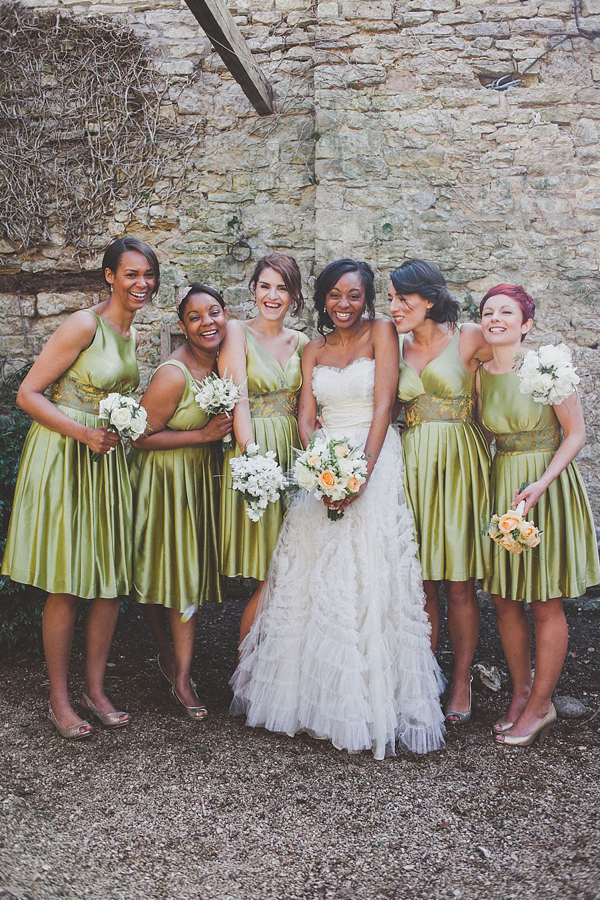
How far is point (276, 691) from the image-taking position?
334cm

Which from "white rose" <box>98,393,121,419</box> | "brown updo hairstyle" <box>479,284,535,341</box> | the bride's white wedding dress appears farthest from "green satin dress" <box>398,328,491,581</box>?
"white rose" <box>98,393,121,419</box>

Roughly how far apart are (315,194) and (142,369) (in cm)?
204

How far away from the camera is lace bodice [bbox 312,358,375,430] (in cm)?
348

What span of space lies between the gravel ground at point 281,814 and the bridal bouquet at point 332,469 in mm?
1236

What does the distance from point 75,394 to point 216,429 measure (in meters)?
0.69

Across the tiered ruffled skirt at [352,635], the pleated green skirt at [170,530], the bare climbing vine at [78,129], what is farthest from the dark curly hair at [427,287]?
the bare climbing vine at [78,129]

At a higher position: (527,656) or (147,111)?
(147,111)

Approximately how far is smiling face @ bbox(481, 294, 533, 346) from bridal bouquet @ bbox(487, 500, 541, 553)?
2.64 feet

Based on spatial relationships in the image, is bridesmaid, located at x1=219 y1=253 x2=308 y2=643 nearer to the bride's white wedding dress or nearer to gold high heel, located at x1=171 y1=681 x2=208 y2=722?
the bride's white wedding dress

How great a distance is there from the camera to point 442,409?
137 inches

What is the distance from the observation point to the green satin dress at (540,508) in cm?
322

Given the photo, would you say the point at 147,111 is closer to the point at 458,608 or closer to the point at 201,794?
A: the point at 458,608

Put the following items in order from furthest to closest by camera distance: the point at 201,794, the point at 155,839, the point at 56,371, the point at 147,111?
the point at 147,111, the point at 56,371, the point at 201,794, the point at 155,839

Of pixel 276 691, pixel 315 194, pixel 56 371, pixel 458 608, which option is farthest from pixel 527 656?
pixel 315 194
